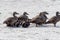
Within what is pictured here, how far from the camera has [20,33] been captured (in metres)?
11.8

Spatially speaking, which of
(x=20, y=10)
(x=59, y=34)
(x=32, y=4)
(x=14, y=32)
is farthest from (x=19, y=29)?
(x=32, y=4)

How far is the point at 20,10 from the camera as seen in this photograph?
1817cm

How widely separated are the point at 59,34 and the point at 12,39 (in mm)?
1810

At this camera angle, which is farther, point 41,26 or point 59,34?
point 41,26

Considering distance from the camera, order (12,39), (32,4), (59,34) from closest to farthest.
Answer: (12,39) < (59,34) < (32,4)

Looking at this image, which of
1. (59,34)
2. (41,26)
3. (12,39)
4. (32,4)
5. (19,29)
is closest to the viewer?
(12,39)

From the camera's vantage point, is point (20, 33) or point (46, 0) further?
point (46, 0)

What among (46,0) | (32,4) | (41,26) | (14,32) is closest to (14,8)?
(32,4)

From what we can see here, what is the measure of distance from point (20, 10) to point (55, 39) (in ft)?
24.8

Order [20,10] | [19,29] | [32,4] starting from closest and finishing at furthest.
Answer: [19,29], [20,10], [32,4]

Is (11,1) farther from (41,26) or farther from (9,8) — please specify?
(41,26)

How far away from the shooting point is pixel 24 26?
42.9 feet

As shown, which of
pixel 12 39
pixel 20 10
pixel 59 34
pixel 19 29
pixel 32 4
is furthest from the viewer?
pixel 32 4

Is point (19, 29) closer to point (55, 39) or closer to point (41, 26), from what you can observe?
point (41, 26)
